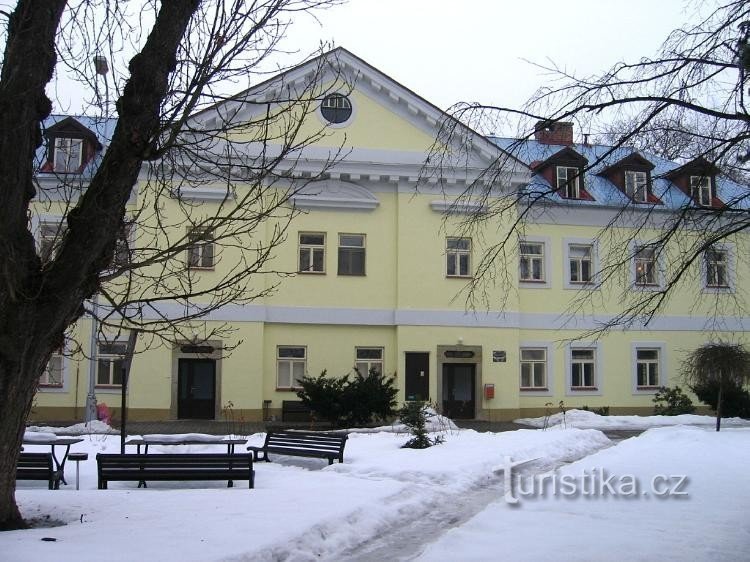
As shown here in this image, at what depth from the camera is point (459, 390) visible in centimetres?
2755

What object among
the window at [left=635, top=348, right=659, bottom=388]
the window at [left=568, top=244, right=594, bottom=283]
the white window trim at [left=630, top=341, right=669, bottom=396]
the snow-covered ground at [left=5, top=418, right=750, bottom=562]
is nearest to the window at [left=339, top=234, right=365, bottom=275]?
the window at [left=568, top=244, right=594, bottom=283]

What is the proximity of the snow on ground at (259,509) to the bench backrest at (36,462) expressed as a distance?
48cm

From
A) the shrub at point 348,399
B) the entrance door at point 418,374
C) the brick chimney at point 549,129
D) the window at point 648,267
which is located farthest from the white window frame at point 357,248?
the brick chimney at point 549,129

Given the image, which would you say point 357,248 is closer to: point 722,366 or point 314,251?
point 314,251

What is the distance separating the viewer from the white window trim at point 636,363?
29.3 metres

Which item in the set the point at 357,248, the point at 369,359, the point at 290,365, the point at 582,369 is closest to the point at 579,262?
the point at 582,369

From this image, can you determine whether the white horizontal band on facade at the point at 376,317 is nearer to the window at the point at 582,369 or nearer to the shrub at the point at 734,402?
the window at the point at 582,369

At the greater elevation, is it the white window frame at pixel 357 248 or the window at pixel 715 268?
the white window frame at pixel 357 248

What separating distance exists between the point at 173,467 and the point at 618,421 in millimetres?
17786

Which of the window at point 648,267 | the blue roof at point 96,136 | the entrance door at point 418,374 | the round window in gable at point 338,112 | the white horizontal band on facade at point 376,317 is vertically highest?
the round window in gable at point 338,112

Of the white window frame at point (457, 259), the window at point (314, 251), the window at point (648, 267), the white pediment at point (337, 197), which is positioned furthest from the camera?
the white window frame at point (457, 259)

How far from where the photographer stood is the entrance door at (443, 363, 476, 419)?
27328 mm

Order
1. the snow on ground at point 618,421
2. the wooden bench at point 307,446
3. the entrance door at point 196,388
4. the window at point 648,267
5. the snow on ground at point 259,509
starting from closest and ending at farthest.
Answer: the snow on ground at point 259,509 < the window at point 648,267 < the wooden bench at point 307,446 < the snow on ground at point 618,421 < the entrance door at point 196,388

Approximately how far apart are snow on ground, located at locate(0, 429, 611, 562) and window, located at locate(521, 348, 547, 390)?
1291 centimetres
